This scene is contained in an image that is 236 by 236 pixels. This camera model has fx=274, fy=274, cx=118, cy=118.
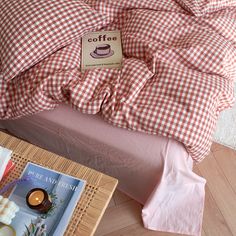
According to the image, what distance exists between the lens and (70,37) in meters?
0.94

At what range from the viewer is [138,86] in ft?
2.75

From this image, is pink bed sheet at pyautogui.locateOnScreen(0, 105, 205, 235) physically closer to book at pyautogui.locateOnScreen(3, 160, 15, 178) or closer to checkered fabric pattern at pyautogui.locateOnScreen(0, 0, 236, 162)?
checkered fabric pattern at pyautogui.locateOnScreen(0, 0, 236, 162)

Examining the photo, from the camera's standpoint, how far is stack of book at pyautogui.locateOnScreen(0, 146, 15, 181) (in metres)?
0.77

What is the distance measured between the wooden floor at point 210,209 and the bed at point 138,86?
0.19 feet

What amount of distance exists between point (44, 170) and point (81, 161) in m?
0.32

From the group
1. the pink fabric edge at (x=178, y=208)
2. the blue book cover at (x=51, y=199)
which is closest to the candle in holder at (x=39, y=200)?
the blue book cover at (x=51, y=199)

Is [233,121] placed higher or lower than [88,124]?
lower

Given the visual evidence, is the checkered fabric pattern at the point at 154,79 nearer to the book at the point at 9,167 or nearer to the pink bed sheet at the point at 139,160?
the pink bed sheet at the point at 139,160

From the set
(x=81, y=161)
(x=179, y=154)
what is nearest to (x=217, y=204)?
(x=179, y=154)

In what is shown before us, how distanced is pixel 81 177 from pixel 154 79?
0.37 meters

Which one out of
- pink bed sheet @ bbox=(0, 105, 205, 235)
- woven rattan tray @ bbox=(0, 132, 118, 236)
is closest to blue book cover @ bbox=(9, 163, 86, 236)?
woven rattan tray @ bbox=(0, 132, 118, 236)

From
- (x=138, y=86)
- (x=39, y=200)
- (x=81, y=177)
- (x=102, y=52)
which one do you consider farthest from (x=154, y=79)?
(x=39, y=200)

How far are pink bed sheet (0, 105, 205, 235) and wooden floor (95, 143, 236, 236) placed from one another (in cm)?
4

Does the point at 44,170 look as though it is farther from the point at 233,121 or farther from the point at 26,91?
the point at 233,121
